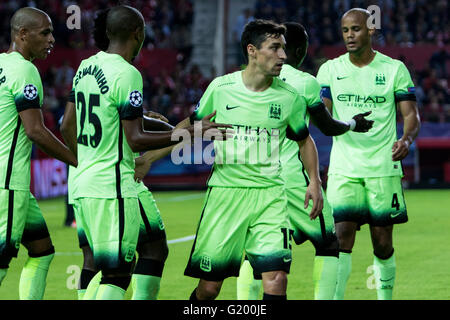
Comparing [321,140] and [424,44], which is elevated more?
[424,44]

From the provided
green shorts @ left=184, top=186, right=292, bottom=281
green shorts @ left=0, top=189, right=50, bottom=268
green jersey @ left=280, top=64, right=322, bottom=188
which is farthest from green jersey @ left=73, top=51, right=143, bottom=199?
Result: green jersey @ left=280, top=64, right=322, bottom=188

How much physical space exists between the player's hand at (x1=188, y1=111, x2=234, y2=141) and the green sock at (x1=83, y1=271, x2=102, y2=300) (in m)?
1.17

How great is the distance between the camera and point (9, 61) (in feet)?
20.8

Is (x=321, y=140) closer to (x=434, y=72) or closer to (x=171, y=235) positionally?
(x=434, y=72)

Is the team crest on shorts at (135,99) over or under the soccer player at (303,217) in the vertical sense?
over

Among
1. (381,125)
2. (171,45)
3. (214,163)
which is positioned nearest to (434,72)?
(171,45)

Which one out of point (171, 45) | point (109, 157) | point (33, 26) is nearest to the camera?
point (109, 157)

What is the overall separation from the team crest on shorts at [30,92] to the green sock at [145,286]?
1.54 meters

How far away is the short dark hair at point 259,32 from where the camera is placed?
6.12m

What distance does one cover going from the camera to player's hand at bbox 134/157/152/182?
6336 millimetres

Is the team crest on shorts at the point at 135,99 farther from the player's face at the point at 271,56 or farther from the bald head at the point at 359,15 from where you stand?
the bald head at the point at 359,15

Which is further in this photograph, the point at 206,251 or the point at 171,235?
the point at 171,235

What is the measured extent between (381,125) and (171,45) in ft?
70.9

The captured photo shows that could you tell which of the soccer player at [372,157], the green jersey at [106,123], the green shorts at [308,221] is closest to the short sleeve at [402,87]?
the soccer player at [372,157]
